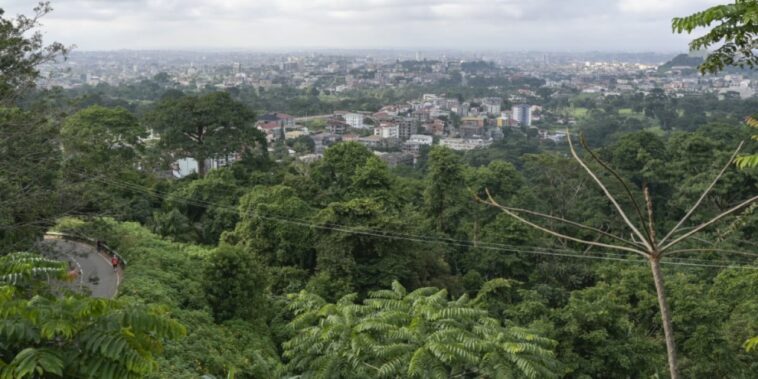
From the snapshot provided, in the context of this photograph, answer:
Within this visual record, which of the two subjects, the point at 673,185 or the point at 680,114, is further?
the point at 680,114

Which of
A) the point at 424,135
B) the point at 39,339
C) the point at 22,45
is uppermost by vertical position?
the point at 22,45

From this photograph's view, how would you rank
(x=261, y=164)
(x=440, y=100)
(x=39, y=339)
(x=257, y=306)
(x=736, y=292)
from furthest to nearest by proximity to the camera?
(x=440, y=100)
(x=261, y=164)
(x=736, y=292)
(x=257, y=306)
(x=39, y=339)

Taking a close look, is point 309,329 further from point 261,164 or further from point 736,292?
point 261,164

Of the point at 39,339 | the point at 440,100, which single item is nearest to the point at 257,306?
the point at 39,339

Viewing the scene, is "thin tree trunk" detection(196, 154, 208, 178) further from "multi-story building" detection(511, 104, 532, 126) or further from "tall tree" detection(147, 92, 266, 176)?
"multi-story building" detection(511, 104, 532, 126)

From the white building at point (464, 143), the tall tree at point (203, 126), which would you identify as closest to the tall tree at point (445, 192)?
the tall tree at point (203, 126)

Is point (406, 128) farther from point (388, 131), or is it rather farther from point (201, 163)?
point (201, 163)

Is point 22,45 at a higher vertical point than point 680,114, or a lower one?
higher
